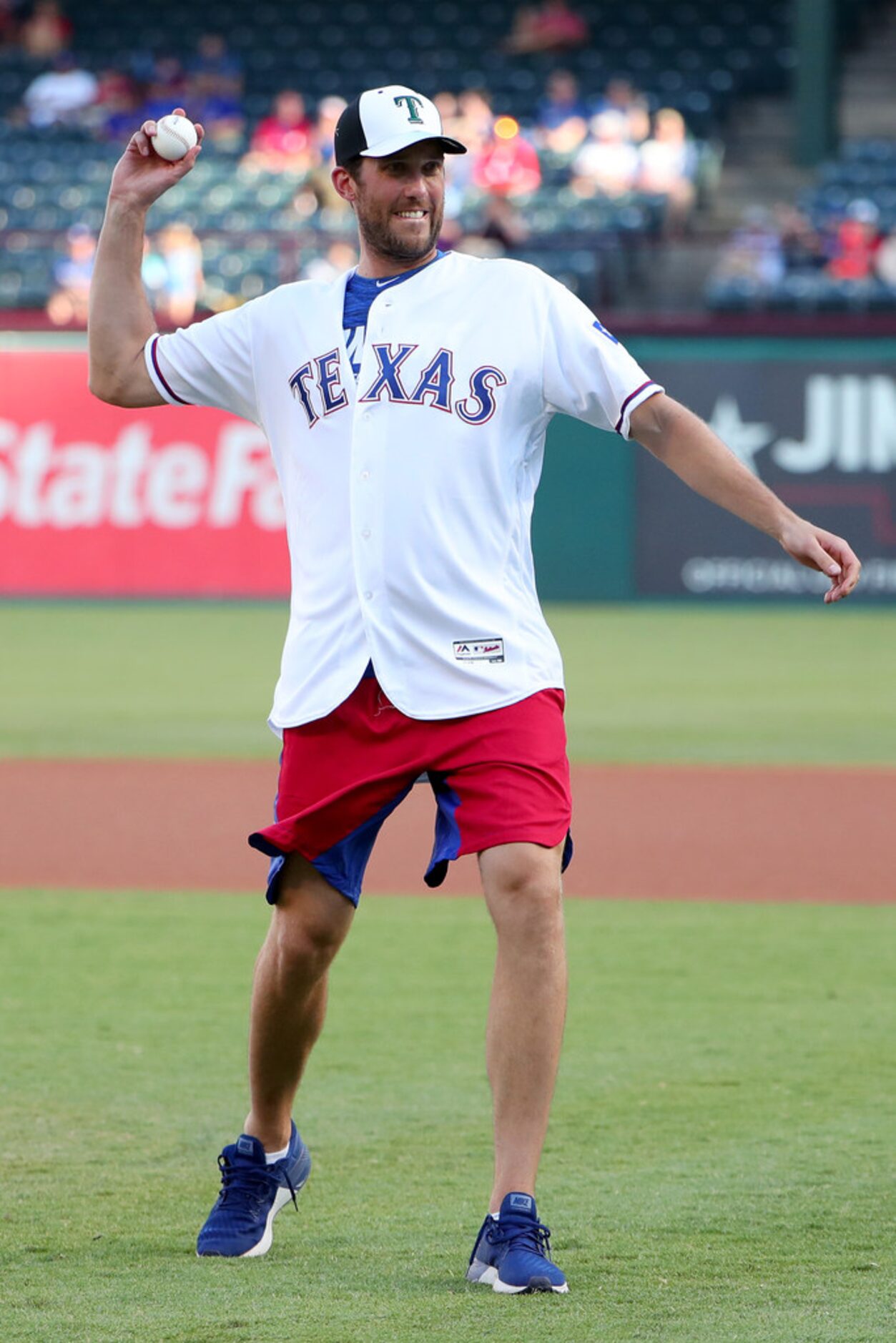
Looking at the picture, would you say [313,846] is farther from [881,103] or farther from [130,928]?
[881,103]

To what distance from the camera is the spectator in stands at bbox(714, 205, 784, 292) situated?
20359 millimetres

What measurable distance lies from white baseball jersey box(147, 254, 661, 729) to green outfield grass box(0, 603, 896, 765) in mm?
7303

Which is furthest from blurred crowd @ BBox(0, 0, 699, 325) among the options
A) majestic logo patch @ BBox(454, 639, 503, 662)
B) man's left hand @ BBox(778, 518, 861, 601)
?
man's left hand @ BBox(778, 518, 861, 601)

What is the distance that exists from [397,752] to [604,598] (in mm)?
16448

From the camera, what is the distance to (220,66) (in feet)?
84.7

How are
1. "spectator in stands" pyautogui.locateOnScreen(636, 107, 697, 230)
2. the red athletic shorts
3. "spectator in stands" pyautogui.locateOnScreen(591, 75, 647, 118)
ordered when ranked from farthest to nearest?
"spectator in stands" pyautogui.locateOnScreen(591, 75, 647, 118) → "spectator in stands" pyautogui.locateOnScreen(636, 107, 697, 230) → the red athletic shorts

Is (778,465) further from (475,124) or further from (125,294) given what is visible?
(125,294)

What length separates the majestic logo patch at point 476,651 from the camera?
3.73 meters

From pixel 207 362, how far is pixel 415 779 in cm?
92

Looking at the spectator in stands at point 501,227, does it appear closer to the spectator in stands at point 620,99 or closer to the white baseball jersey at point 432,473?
the spectator in stands at point 620,99

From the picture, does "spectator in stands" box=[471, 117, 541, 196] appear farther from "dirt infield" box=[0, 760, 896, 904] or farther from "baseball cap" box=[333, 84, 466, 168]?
"baseball cap" box=[333, 84, 466, 168]

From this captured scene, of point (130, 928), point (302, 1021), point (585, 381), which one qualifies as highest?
point (585, 381)

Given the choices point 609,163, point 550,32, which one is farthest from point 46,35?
point 609,163

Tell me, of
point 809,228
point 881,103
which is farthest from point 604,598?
point 881,103
